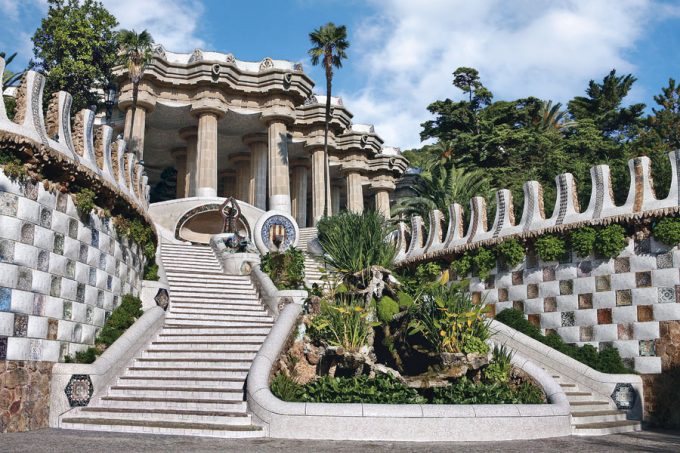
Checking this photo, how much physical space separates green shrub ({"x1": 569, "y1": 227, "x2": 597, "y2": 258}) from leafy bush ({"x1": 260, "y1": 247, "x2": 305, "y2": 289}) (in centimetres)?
837

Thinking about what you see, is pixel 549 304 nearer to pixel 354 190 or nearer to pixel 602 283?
pixel 602 283

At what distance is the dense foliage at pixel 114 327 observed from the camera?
14.2 metres

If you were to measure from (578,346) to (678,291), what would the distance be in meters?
3.13

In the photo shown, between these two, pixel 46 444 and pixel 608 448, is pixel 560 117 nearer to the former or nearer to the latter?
pixel 608 448

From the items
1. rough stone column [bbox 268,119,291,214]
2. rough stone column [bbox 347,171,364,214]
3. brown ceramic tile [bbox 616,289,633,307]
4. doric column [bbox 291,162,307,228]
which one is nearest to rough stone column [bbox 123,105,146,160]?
rough stone column [bbox 268,119,291,214]

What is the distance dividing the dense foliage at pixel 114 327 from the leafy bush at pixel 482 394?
23.9 ft

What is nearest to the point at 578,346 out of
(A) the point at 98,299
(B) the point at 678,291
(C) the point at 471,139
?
(B) the point at 678,291

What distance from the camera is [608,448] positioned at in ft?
35.9

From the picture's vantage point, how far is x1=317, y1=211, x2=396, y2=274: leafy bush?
59.0 feet

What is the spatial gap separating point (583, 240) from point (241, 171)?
→ 1441 inches

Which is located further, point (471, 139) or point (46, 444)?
point (471, 139)

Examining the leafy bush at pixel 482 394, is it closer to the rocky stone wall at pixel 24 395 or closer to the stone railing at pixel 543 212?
the stone railing at pixel 543 212

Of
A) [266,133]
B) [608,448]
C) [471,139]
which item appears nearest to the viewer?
[608,448]

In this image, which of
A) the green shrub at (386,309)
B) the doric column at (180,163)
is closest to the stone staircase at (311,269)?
the green shrub at (386,309)
